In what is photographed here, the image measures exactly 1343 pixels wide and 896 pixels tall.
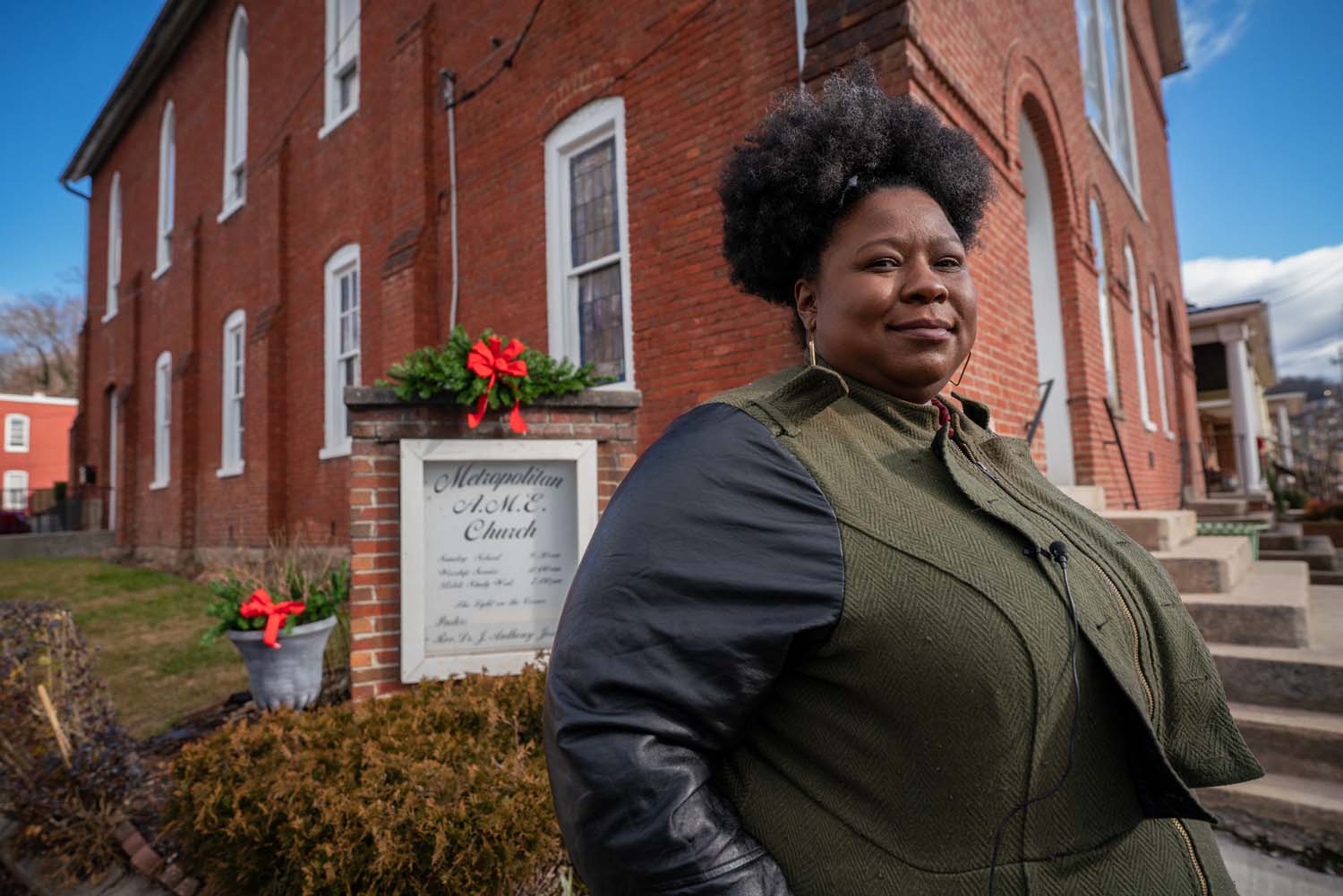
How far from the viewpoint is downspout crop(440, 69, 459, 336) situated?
8.41 meters

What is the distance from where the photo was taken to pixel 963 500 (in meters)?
1.14

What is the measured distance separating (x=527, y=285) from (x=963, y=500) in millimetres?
6866

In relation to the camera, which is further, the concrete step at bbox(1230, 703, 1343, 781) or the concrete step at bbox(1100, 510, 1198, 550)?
the concrete step at bbox(1100, 510, 1198, 550)

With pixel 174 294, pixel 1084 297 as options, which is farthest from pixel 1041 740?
pixel 174 294

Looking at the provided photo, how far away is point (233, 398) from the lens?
1336 cm

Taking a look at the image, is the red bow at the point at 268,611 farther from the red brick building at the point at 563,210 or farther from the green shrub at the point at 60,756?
the red brick building at the point at 563,210

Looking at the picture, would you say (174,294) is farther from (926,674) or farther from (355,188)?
(926,674)

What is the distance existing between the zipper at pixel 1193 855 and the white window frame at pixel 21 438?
167 ft

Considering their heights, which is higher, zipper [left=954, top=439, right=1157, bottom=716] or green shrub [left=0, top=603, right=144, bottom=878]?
zipper [left=954, top=439, right=1157, bottom=716]

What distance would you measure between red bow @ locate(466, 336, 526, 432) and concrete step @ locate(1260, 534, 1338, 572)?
8.17 metres

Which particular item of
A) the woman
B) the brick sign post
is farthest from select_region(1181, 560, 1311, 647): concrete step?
the brick sign post

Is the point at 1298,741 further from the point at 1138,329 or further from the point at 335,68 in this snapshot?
the point at 335,68

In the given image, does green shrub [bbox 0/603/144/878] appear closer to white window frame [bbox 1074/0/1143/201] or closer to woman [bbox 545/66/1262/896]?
woman [bbox 545/66/1262/896]

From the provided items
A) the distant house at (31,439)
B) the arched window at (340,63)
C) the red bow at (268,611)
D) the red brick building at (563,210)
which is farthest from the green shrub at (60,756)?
the distant house at (31,439)
